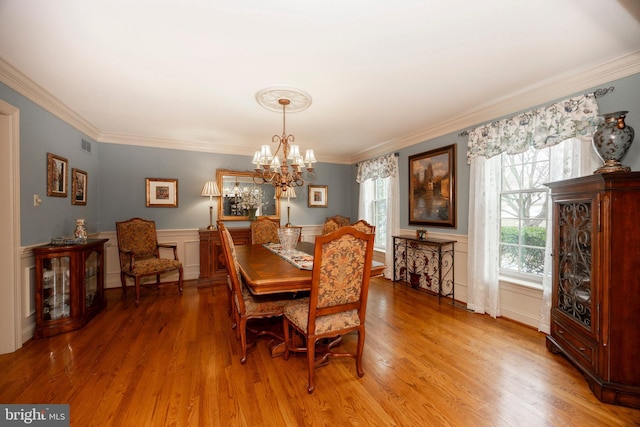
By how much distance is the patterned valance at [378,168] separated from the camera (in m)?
4.53

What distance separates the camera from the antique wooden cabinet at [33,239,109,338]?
2.52 metres

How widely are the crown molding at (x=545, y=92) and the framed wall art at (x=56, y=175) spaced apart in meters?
4.52

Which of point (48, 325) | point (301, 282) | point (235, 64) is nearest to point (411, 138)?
point (235, 64)

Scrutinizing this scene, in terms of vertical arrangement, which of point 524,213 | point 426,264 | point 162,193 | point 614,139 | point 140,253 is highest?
point 614,139

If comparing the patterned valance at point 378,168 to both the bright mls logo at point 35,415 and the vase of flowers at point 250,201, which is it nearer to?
the vase of flowers at point 250,201

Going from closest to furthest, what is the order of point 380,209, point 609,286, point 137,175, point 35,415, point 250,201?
point 35,415, point 609,286, point 137,175, point 250,201, point 380,209

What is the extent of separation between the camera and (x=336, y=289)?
1804 millimetres

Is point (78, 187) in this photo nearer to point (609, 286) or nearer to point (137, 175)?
point (137, 175)

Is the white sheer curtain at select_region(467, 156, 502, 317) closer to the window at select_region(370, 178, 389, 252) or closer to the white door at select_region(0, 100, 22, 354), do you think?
the window at select_region(370, 178, 389, 252)

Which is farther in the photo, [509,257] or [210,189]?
[210,189]

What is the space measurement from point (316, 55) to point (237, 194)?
3.26 m

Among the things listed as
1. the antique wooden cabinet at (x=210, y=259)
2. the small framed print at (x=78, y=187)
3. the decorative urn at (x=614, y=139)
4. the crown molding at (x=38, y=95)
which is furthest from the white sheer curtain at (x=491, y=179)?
the small framed print at (x=78, y=187)

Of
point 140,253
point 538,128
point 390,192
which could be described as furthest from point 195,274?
point 538,128

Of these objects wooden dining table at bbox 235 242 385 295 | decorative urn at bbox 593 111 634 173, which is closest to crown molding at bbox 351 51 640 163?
decorative urn at bbox 593 111 634 173
